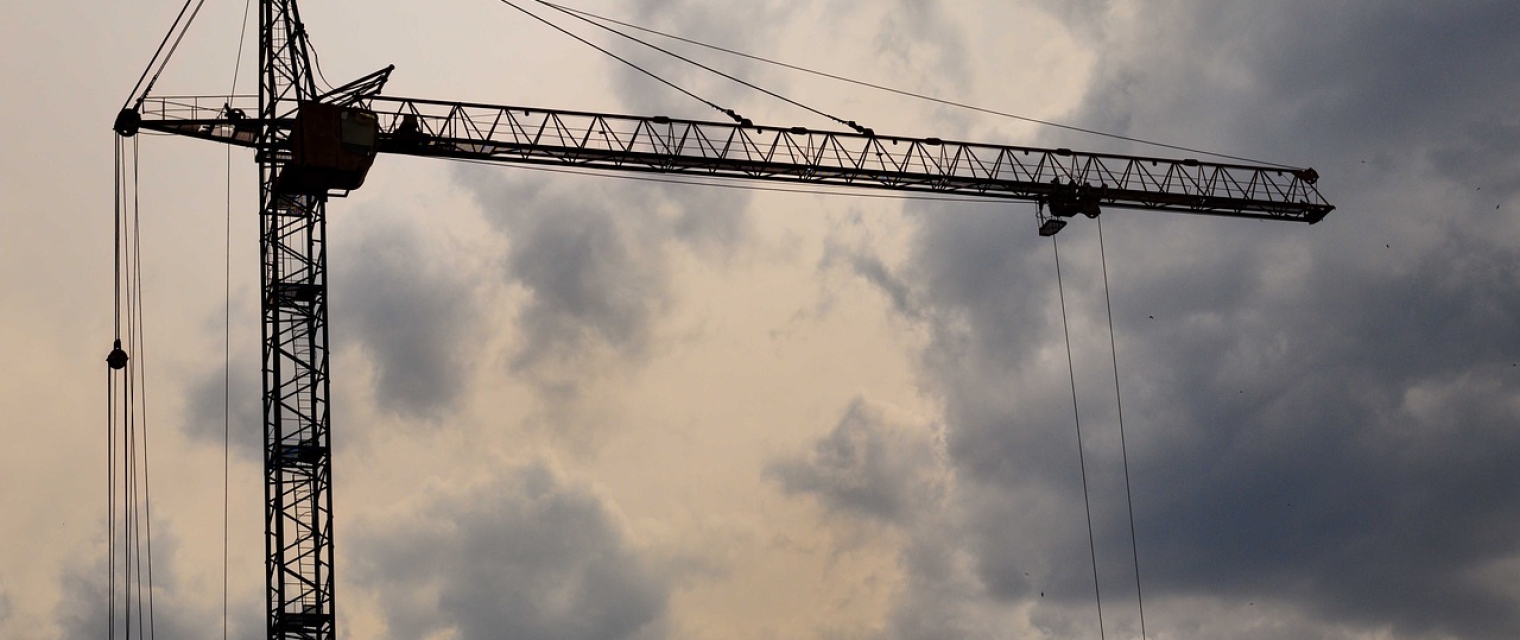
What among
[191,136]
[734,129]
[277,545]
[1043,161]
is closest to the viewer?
[277,545]

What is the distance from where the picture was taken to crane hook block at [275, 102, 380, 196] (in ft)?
299

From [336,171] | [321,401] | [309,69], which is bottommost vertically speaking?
[321,401]

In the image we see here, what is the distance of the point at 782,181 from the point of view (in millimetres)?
107250

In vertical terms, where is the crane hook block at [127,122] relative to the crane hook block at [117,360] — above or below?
above

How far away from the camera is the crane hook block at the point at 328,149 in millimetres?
91188

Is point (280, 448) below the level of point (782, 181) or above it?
below

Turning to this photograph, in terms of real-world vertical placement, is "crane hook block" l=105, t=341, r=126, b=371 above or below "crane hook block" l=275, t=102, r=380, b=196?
below

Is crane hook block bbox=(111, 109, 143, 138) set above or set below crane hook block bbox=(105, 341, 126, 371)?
above

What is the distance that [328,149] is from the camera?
91438mm

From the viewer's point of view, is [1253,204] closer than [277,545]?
No

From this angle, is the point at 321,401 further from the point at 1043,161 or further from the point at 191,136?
the point at 1043,161

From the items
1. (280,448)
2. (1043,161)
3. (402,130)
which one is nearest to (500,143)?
(402,130)

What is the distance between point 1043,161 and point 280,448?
44500mm

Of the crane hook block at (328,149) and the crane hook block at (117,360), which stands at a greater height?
the crane hook block at (328,149)
